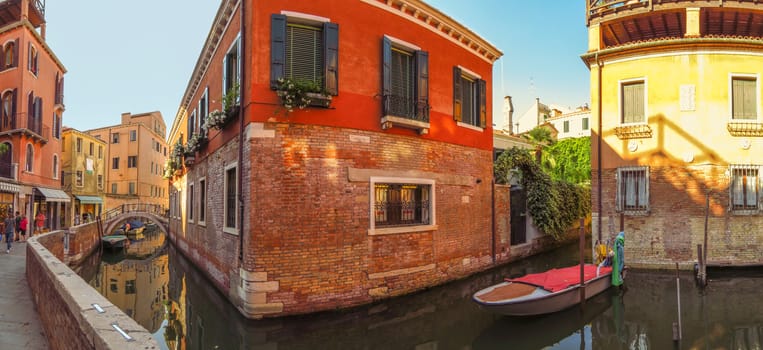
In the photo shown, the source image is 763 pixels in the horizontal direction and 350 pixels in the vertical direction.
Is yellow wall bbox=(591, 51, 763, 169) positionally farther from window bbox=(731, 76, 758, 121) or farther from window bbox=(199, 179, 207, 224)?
window bbox=(199, 179, 207, 224)

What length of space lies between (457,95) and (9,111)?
22.4 meters

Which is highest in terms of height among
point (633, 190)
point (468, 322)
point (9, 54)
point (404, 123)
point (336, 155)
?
point (9, 54)

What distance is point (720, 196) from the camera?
13.2 metres

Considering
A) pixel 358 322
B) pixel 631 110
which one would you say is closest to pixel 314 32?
pixel 358 322

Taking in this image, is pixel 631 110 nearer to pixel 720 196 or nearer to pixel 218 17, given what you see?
pixel 720 196

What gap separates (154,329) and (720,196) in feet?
52.7

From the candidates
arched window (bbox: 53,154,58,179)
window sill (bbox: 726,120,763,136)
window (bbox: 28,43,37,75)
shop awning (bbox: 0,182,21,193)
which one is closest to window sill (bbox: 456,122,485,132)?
window sill (bbox: 726,120,763,136)

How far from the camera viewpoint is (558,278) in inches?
378

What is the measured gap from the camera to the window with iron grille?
9672 mm

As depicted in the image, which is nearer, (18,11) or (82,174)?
(18,11)

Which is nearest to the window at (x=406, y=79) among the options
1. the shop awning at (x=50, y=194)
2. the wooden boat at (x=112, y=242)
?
the wooden boat at (x=112, y=242)

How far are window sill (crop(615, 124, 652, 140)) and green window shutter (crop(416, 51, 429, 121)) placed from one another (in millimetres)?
7468

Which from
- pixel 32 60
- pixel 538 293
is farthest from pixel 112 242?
pixel 538 293

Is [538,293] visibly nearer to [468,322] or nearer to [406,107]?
[468,322]
